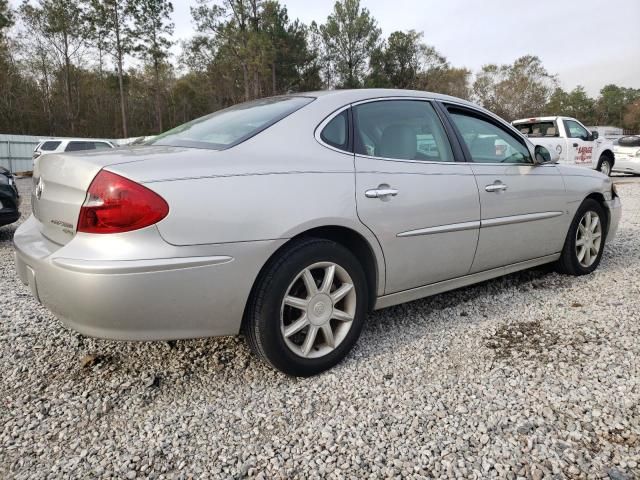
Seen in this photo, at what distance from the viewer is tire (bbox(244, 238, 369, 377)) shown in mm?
2111

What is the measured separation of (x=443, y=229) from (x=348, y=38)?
46238 millimetres

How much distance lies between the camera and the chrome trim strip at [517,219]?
301cm

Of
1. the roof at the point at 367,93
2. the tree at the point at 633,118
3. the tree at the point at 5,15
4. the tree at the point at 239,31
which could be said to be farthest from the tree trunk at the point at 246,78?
the tree at the point at 633,118

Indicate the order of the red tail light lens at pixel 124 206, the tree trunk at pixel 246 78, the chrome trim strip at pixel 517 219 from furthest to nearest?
the tree trunk at pixel 246 78 < the chrome trim strip at pixel 517 219 < the red tail light lens at pixel 124 206

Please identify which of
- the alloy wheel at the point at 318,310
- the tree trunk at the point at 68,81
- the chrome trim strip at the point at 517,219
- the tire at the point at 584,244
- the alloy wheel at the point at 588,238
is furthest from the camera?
the tree trunk at the point at 68,81

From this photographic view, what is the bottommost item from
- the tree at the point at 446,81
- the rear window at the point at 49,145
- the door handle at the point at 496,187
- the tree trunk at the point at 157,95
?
the door handle at the point at 496,187

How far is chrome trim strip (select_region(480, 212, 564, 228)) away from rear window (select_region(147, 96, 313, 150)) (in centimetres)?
139

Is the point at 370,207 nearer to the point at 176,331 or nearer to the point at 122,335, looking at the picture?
the point at 176,331

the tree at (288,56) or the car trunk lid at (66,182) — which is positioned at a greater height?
the tree at (288,56)

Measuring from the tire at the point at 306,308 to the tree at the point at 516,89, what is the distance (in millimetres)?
47625

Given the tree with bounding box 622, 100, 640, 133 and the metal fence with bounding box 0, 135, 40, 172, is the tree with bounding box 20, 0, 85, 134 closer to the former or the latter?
the metal fence with bounding box 0, 135, 40, 172

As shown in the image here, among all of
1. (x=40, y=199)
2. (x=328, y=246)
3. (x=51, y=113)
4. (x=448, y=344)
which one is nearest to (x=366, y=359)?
(x=448, y=344)

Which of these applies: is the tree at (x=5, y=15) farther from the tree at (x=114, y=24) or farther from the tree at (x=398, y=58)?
the tree at (x=398, y=58)

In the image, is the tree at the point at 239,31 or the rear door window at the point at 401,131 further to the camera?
the tree at the point at 239,31
